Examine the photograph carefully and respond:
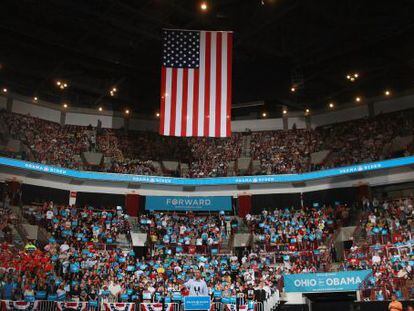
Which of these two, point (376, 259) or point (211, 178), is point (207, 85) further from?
point (211, 178)

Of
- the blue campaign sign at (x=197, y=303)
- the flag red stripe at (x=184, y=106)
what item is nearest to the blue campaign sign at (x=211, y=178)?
the flag red stripe at (x=184, y=106)

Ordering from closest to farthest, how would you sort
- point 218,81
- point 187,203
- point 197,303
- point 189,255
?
point 197,303 < point 218,81 < point 189,255 < point 187,203

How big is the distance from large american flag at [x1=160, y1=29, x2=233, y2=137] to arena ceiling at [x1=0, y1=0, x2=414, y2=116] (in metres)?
4.53

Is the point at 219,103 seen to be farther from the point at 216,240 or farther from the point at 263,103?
the point at 263,103

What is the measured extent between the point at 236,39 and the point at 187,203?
1516 cm

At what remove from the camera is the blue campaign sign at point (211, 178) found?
33062mm

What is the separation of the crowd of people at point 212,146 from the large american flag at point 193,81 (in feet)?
59.6

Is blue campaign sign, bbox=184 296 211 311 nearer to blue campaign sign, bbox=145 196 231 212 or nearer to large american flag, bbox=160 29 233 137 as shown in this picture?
large american flag, bbox=160 29 233 137

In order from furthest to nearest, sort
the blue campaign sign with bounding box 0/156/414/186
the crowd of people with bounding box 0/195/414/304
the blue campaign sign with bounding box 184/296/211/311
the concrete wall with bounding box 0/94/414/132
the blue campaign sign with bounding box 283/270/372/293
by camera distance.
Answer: the concrete wall with bounding box 0/94/414/132
the blue campaign sign with bounding box 0/156/414/186
the crowd of people with bounding box 0/195/414/304
the blue campaign sign with bounding box 283/270/372/293
the blue campaign sign with bounding box 184/296/211/311

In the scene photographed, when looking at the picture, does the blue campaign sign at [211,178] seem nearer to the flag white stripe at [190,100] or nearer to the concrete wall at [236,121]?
the concrete wall at [236,121]

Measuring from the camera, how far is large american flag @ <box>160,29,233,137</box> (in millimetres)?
20234

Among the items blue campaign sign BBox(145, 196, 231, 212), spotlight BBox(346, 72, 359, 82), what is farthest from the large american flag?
blue campaign sign BBox(145, 196, 231, 212)

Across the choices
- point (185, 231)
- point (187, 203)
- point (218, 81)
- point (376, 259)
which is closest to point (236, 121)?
point (187, 203)

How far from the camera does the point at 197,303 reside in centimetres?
1677
